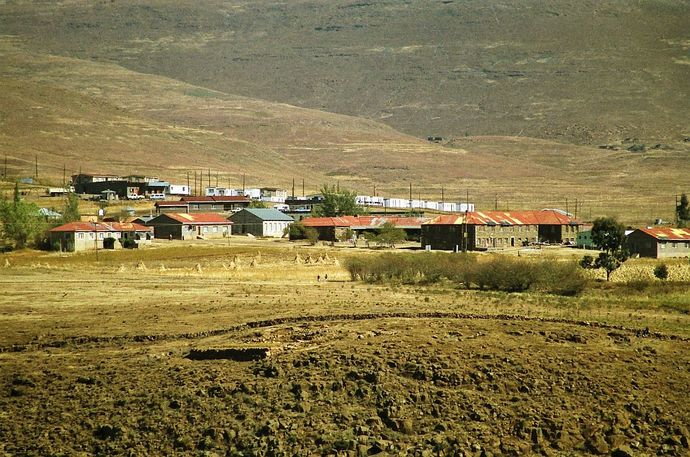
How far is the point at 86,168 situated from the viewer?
194 metres

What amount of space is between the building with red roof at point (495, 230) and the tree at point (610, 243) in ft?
50.4

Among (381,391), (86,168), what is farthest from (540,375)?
(86,168)

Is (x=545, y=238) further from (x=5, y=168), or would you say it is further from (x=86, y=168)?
(x=86, y=168)

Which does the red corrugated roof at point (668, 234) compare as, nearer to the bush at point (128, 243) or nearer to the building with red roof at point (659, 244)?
the building with red roof at point (659, 244)

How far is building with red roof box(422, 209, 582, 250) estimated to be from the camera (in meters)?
88.3

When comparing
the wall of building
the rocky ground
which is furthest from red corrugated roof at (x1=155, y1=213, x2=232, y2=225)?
the rocky ground

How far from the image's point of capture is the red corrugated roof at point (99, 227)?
82188 mm

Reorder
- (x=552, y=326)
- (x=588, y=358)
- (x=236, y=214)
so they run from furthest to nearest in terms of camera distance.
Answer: (x=236, y=214), (x=552, y=326), (x=588, y=358)

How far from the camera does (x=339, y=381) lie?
24219mm

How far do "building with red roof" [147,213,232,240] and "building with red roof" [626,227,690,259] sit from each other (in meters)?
38.4

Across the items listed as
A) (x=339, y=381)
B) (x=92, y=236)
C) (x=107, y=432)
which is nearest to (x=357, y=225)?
(x=92, y=236)

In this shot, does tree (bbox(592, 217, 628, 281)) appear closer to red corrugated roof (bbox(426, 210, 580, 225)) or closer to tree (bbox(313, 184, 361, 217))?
red corrugated roof (bbox(426, 210, 580, 225))

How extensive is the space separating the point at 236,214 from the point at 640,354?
85.4 metres

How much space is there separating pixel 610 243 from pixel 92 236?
37.4 metres
